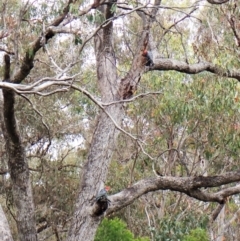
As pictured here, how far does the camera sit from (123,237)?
6680 millimetres

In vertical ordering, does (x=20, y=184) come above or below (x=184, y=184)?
above

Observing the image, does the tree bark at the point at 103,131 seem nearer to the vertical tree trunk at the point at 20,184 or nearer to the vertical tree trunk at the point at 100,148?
the vertical tree trunk at the point at 100,148

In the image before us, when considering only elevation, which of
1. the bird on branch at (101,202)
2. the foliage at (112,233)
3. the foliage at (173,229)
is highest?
the bird on branch at (101,202)

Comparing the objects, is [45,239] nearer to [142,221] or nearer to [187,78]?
[142,221]

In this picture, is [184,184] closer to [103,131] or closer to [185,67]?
[103,131]

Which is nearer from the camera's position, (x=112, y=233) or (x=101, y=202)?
(x=101, y=202)

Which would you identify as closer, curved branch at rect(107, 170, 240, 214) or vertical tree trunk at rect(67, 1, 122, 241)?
vertical tree trunk at rect(67, 1, 122, 241)

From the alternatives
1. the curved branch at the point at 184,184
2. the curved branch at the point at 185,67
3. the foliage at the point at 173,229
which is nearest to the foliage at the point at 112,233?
the curved branch at the point at 184,184

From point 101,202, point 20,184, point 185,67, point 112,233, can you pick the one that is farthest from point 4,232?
point 185,67

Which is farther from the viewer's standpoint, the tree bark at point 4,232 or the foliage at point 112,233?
the foliage at point 112,233

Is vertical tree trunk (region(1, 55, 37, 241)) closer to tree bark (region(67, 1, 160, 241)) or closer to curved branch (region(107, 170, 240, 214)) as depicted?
tree bark (region(67, 1, 160, 241))

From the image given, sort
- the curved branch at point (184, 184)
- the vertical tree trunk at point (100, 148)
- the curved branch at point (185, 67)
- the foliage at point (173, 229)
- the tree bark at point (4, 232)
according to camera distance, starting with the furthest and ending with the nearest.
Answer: the foliage at point (173, 229) → the curved branch at point (185, 67) → the curved branch at point (184, 184) → the vertical tree trunk at point (100, 148) → the tree bark at point (4, 232)

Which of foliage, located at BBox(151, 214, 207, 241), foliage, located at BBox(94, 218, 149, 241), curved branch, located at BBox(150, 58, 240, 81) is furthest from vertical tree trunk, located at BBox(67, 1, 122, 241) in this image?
foliage, located at BBox(151, 214, 207, 241)

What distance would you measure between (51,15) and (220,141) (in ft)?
10.6
